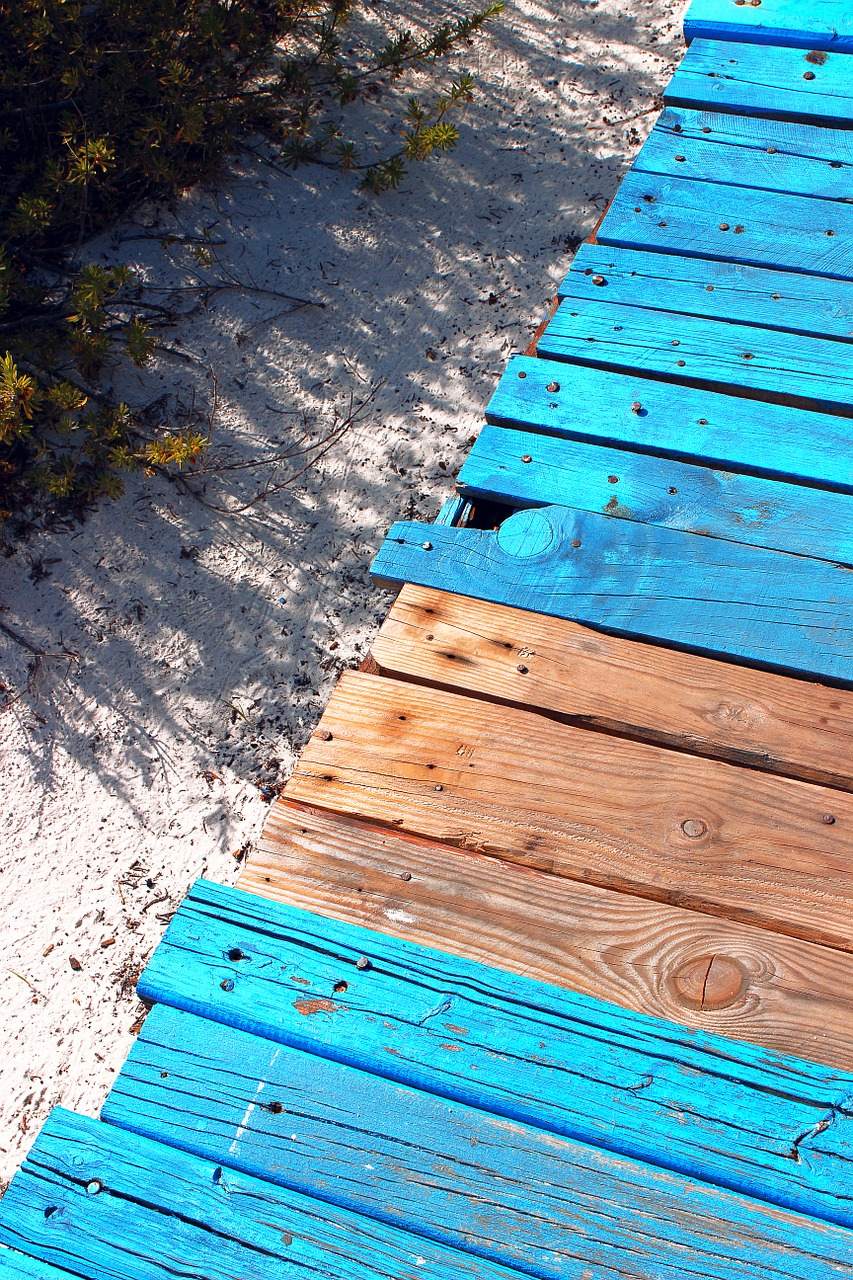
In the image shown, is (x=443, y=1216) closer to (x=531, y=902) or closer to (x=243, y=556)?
(x=531, y=902)

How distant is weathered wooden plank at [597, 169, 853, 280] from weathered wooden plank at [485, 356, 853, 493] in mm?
520

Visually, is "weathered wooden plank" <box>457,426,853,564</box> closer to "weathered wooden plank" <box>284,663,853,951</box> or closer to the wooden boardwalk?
the wooden boardwalk

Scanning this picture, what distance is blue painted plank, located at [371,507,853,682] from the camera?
2141 mm

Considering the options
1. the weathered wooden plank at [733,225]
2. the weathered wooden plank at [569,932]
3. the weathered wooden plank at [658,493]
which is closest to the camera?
the weathered wooden plank at [569,932]

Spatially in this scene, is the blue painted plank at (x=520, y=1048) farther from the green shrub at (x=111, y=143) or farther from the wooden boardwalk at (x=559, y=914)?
the green shrub at (x=111, y=143)

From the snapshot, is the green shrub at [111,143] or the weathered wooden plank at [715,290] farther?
the green shrub at [111,143]

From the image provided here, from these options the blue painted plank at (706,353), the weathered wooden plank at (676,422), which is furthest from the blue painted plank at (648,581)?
the blue painted plank at (706,353)

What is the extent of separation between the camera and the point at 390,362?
157 inches

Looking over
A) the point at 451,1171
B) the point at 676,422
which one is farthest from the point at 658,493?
the point at 451,1171

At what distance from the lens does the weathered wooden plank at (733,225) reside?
9.06 feet

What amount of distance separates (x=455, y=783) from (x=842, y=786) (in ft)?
2.59

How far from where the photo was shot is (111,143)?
13.3ft

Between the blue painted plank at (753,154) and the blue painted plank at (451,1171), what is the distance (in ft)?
8.77

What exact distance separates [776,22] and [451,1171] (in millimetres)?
3514
